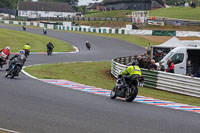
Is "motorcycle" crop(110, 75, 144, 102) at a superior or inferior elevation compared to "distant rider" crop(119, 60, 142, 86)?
inferior

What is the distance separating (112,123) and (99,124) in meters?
0.38

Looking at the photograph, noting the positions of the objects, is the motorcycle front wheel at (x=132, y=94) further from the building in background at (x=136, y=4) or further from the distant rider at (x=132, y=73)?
the building in background at (x=136, y=4)

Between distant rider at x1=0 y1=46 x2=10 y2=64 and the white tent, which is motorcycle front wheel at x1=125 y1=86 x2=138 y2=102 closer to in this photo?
distant rider at x1=0 y1=46 x2=10 y2=64

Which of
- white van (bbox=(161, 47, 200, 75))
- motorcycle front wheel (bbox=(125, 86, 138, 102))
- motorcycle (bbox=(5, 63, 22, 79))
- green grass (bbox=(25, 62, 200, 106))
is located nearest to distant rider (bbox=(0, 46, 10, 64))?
green grass (bbox=(25, 62, 200, 106))

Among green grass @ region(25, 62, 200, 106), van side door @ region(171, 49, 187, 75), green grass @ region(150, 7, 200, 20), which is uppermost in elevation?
green grass @ region(150, 7, 200, 20)

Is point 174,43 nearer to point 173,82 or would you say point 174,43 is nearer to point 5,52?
point 173,82

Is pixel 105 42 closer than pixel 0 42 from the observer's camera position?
No

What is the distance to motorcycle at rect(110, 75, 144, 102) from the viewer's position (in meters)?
13.8

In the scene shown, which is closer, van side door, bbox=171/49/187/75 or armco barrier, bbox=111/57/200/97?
armco barrier, bbox=111/57/200/97

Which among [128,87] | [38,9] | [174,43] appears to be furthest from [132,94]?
[38,9]

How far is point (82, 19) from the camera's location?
101 metres

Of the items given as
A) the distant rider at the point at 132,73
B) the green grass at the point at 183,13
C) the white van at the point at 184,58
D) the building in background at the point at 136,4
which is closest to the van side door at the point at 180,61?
the white van at the point at 184,58

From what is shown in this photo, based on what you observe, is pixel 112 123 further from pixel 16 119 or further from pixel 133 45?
pixel 133 45

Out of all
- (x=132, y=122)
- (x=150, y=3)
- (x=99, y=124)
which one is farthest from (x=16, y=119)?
(x=150, y=3)
